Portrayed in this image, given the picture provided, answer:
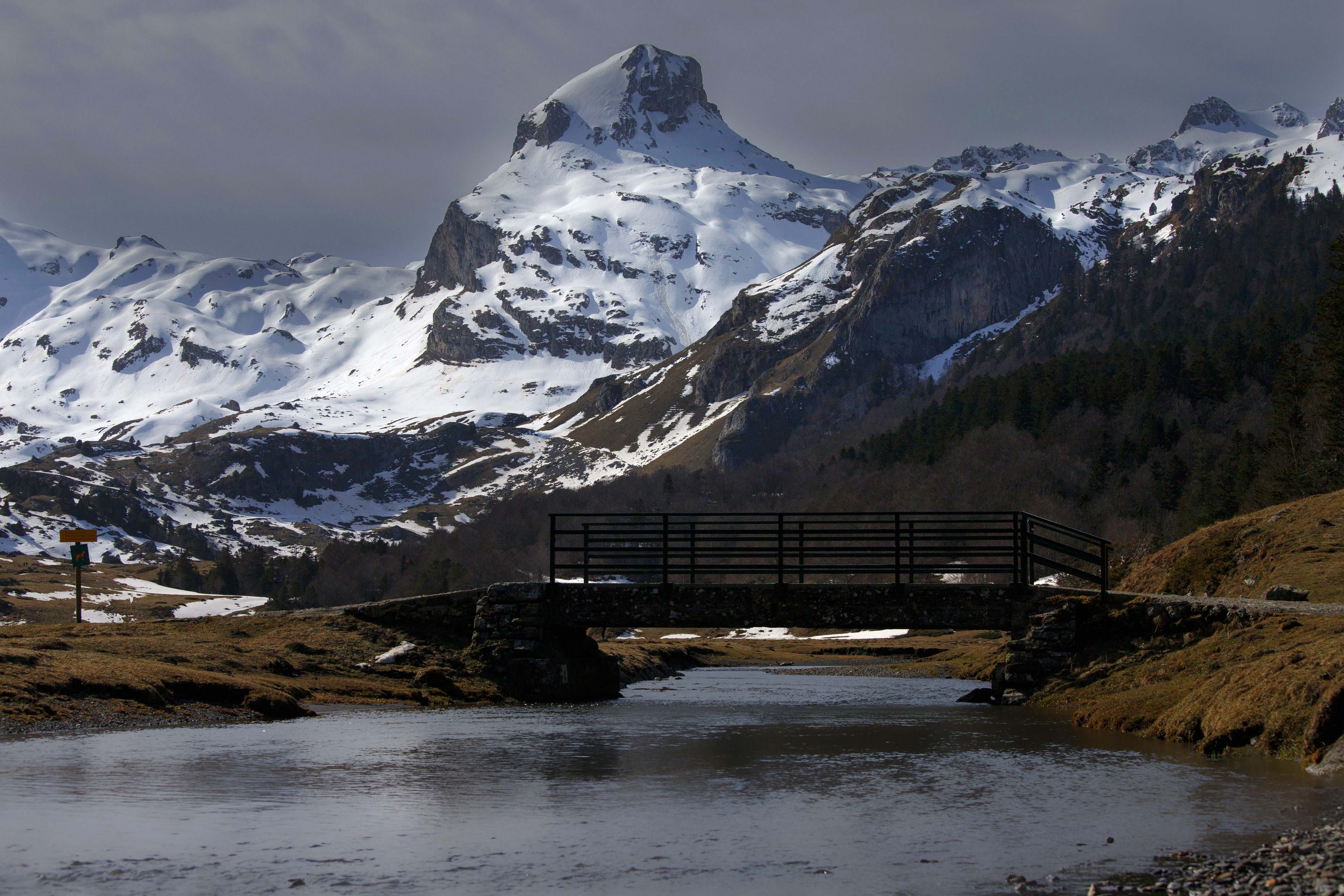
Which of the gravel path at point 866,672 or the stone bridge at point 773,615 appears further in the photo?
the gravel path at point 866,672

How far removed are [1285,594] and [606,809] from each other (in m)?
21.7

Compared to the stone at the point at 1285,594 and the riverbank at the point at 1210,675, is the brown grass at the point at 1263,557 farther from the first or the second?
the riverbank at the point at 1210,675

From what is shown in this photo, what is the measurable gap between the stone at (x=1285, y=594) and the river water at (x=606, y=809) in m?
7.92

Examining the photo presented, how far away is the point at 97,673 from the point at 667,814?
1770 centimetres

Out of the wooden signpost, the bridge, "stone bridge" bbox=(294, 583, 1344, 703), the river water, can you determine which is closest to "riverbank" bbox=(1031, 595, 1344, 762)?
"stone bridge" bbox=(294, 583, 1344, 703)

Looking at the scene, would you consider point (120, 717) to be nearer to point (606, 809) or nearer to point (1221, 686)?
point (606, 809)

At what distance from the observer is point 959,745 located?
25.1m

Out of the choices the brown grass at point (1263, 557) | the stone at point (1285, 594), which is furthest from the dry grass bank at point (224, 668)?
the brown grass at point (1263, 557)

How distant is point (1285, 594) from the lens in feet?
101

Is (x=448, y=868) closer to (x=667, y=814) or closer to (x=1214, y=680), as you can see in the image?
(x=667, y=814)

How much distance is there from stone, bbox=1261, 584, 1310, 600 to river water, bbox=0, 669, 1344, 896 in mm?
7917

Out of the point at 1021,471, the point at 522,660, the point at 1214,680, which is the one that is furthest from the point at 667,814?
the point at 1021,471

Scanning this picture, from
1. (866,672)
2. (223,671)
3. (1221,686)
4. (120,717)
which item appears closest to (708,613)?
(223,671)

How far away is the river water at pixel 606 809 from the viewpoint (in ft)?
43.5
